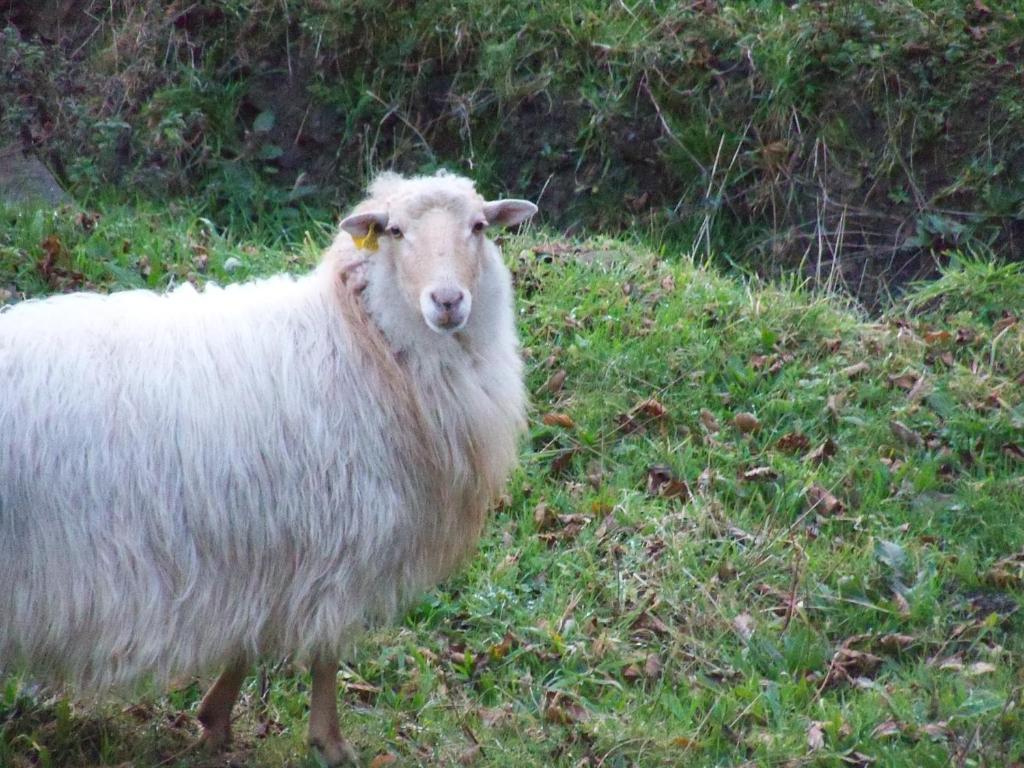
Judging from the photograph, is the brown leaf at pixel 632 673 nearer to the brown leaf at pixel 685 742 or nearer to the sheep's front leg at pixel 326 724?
the brown leaf at pixel 685 742

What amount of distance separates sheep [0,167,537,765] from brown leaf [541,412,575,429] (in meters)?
1.68

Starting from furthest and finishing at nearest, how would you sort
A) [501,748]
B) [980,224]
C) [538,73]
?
[538,73] < [980,224] < [501,748]

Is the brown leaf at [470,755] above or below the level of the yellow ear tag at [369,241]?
below

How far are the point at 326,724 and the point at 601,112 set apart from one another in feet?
15.9

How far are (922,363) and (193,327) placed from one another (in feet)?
12.2

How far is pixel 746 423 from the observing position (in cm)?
590

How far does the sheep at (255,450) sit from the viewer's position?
375cm

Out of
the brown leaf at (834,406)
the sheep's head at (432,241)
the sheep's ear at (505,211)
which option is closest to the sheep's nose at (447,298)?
the sheep's head at (432,241)

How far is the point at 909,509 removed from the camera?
5.50 m

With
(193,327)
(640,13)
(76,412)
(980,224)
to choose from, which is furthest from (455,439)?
(640,13)

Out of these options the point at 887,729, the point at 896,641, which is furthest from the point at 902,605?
the point at 887,729

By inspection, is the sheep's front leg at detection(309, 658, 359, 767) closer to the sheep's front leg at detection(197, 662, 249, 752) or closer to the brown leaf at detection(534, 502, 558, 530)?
the sheep's front leg at detection(197, 662, 249, 752)

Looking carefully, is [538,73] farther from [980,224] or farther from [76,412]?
[76,412]

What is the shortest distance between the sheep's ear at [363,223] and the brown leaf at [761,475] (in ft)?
7.46
